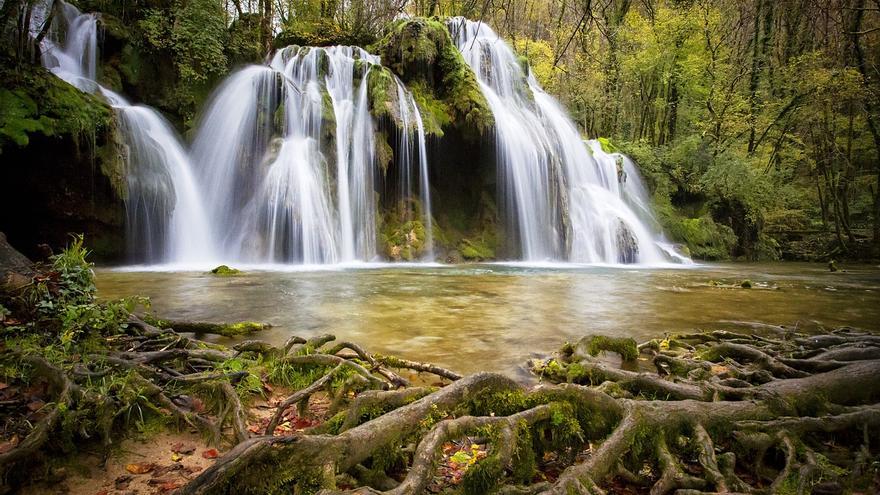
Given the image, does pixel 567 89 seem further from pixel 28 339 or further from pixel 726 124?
pixel 28 339

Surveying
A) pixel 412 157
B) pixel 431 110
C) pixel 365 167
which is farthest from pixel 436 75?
pixel 365 167

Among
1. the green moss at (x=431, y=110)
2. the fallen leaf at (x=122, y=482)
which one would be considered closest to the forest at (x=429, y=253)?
the fallen leaf at (x=122, y=482)

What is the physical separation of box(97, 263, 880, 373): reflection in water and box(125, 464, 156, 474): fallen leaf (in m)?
→ 2.47

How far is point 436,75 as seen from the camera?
19750 millimetres

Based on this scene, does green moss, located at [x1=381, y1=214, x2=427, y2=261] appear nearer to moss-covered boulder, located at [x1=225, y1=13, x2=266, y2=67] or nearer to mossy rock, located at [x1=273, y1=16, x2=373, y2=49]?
moss-covered boulder, located at [x1=225, y1=13, x2=266, y2=67]

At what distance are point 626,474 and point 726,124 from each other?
78.0 ft

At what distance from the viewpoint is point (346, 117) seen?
57.4 ft

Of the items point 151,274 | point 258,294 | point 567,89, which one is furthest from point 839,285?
point 567,89

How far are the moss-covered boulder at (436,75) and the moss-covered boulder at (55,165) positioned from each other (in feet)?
35.2

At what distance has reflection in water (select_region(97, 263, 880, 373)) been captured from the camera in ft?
17.1

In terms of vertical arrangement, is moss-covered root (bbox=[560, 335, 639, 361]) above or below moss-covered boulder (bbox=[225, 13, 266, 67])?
below

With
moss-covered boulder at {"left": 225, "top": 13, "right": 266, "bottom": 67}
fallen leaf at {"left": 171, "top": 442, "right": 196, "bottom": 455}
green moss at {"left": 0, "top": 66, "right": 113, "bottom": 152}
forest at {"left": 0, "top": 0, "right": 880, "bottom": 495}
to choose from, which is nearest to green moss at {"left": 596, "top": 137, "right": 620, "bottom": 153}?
forest at {"left": 0, "top": 0, "right": 880, "bottom": 495}

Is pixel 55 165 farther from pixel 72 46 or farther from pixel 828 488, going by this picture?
pixel 828 488

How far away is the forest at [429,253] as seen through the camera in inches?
86.9
